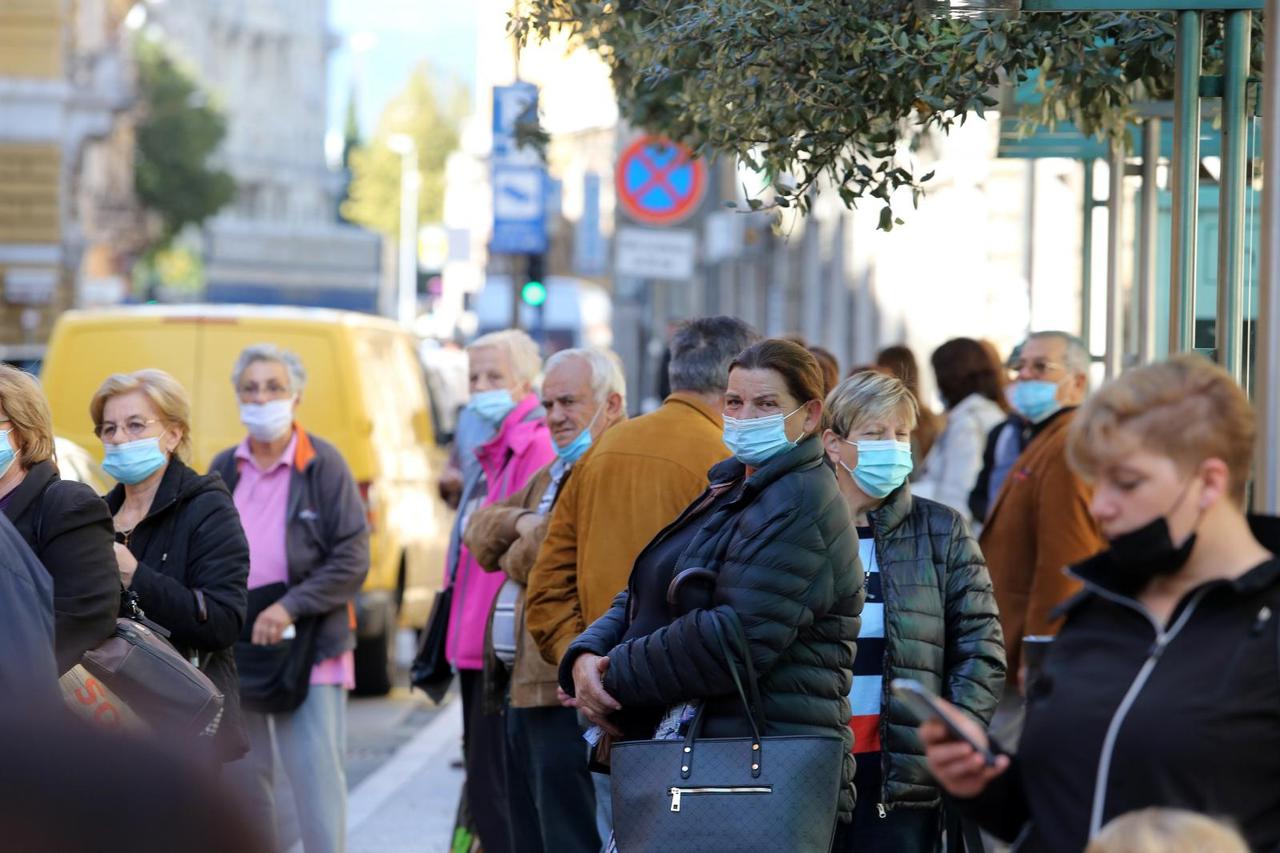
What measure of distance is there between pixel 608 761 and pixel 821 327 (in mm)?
21531

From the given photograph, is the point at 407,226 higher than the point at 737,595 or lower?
higher

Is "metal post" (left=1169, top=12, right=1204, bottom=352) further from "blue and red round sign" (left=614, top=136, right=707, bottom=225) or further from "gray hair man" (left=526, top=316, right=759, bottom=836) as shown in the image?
"blue and red round sign" (left=614, top=136, right=707, bottom=225)

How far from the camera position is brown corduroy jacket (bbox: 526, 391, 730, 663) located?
5820 mm

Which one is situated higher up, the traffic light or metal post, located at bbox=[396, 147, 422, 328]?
metal post, located at bbox=[396, 147, 422, 328]

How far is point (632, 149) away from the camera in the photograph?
1728 centimetres

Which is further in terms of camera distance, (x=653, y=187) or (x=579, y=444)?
(x=653, y=187)

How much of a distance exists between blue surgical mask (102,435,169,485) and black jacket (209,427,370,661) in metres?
1.11

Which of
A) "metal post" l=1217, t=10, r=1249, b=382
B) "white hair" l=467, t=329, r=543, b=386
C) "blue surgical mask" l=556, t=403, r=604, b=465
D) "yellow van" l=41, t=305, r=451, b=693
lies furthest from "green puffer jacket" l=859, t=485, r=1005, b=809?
"yellow van" l=41, t=305, r=451, b=693

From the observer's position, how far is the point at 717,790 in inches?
182

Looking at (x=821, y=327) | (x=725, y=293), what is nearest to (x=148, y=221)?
(x=725, y=293)

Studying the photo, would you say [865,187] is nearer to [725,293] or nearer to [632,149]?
[632,149]

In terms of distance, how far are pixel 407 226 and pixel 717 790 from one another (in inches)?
3165

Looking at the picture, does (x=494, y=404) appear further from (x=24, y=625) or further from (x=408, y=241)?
(x=408, y=241)

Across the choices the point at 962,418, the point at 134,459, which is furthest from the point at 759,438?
the point at 962,418
